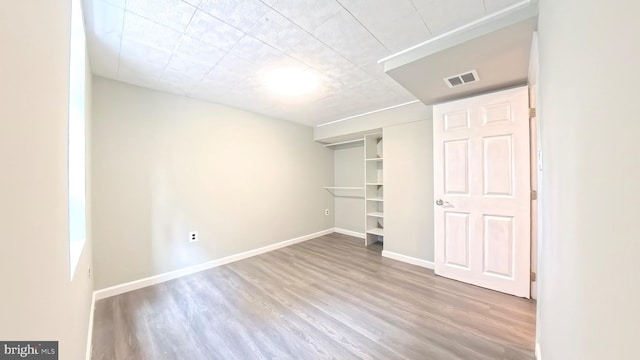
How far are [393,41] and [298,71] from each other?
957 millimetres

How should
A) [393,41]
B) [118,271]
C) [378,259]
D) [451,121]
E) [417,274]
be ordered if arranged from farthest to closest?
[378,259], [417,274], [451,121], [118,271], [393,41]

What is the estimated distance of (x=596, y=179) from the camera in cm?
54

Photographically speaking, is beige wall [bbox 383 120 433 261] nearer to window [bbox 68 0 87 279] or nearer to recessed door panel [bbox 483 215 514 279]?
recessed door panel [bbox 483 215 514 279]

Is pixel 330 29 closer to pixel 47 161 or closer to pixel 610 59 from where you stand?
pixel 610 59

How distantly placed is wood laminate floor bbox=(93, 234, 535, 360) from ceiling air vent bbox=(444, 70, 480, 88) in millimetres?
2178

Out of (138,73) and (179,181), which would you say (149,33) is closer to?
(138,73)

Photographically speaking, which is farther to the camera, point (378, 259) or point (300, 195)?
point (300, 195)

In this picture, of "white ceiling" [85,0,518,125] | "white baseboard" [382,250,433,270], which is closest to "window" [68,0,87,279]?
"white ceiling" [85,0,518,125]

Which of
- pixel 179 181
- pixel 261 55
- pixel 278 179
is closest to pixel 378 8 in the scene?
pixel 261 55

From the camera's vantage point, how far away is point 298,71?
7.45ft

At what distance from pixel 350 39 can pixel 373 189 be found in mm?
2924

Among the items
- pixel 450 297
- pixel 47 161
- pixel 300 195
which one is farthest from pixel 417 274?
pixel 47 161

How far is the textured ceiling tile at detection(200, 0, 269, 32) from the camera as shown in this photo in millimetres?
1400

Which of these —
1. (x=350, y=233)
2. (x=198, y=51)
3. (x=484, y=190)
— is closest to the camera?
A: (x=198, y=51)
